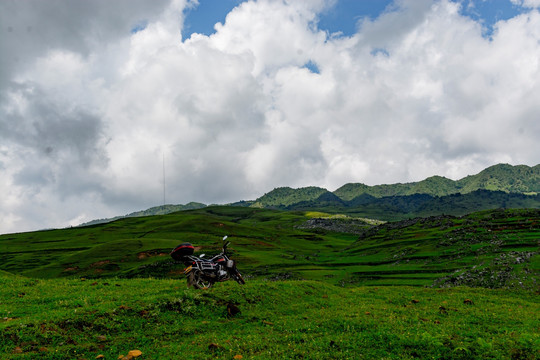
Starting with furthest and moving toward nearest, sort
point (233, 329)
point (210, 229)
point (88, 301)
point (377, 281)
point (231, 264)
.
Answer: point (210, 229) → point (377, 281) → point (231, 264) → point (88, 301) → point (233, 329)

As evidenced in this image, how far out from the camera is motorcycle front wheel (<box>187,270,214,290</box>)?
23.0m

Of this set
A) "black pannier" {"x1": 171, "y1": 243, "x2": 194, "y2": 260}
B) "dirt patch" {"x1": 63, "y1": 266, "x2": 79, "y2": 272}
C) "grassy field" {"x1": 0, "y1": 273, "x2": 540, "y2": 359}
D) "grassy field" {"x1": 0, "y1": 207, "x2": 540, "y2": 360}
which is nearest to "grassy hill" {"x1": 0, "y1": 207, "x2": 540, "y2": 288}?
"dirt patch" {"x1": 63, "y1": 266, "x2": 79, "y2": 272}

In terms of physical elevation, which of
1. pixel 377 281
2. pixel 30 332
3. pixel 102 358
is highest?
pixel 30 332

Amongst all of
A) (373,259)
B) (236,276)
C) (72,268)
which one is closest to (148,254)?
(72,268)

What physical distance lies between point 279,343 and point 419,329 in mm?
8323

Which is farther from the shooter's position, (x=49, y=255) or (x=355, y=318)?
(x=49, y=255)

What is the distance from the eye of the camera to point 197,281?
23266 millimetres

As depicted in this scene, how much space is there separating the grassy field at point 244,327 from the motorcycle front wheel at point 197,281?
920mm

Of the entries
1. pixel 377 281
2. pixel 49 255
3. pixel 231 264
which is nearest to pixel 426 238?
pixel 377 281

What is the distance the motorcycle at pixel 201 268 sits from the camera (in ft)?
75.3

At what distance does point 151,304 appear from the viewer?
758 inches

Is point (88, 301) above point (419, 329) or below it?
above

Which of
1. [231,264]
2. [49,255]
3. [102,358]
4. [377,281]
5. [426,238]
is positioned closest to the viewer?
[102,358]

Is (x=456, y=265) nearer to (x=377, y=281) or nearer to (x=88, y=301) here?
(x=377, y=281)
